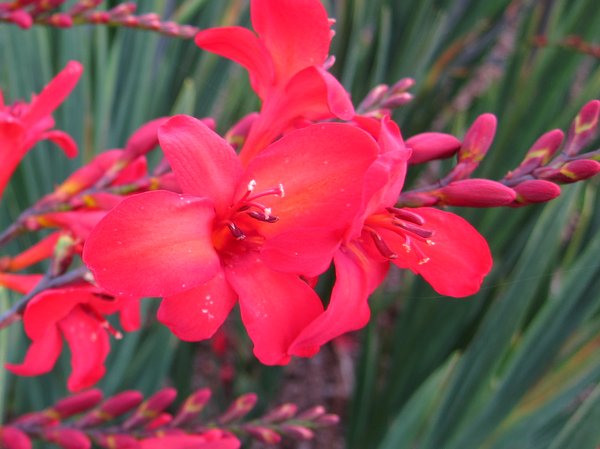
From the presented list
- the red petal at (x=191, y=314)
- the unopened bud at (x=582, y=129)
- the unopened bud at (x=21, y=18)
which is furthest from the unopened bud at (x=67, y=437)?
the unopened bud at (x=582, y=129)

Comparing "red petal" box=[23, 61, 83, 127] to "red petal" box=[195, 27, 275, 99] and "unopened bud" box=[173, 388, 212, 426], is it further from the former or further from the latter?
"unopened bud" box=[173, 388, 212, 426]

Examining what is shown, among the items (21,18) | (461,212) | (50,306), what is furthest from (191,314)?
(461,212)

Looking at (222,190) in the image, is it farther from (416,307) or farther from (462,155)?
(416,307)

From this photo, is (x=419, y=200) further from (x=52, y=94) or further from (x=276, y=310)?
(x=52, y=94)

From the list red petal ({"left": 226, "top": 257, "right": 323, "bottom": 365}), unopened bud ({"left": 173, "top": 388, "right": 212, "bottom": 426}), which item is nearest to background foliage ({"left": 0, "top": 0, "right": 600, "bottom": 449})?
unopened bud ({"left": 173, "top": 388, "right": 212, "bottom": 426})

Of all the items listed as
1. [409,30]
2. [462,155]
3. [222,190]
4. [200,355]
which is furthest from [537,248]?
[200,355]

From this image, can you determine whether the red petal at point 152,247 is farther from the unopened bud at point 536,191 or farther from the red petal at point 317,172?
the unopened bud at point 536,191
